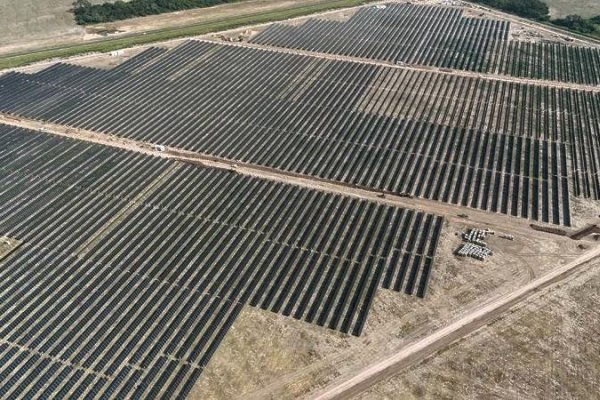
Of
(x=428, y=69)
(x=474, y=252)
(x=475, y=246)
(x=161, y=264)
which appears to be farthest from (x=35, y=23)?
(x=474, y=252)

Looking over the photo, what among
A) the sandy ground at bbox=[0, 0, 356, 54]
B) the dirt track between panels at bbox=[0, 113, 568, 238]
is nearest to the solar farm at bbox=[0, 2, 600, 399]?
the dirt track between panels at bbox=[0, 113, 568, 238]

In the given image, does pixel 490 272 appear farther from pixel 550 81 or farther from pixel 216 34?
pixel 216 34

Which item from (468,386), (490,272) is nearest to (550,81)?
(490,272)

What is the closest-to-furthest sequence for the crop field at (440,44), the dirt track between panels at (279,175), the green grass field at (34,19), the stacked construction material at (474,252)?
the stacked construction material at (474,252) < the dirt track between panels at (279,175) < the crop field at (440,44) < the green grass field at (34,19)

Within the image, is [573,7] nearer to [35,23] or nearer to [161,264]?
[161,264]

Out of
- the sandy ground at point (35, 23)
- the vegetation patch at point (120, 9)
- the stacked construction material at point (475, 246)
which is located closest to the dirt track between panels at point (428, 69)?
the vegetation patch at point (120, 9)

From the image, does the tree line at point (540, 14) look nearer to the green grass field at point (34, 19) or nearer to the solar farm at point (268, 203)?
the solar farm at point (268, 203)
